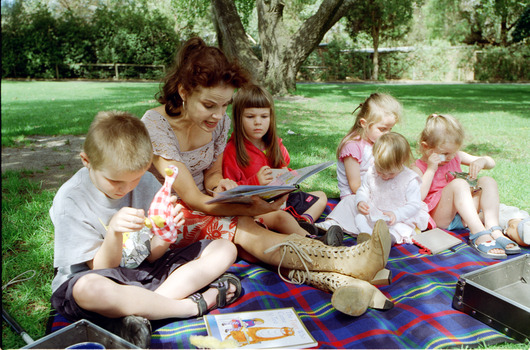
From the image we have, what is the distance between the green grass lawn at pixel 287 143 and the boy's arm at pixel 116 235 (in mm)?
486

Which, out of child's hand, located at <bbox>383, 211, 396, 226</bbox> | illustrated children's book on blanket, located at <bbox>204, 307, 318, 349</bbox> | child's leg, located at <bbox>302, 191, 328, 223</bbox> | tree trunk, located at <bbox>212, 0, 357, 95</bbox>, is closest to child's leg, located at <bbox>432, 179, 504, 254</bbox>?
child's hand, located at <bbox>383, 211, 396, 226</bbox>

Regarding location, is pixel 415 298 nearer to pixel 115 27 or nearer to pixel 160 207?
pixel 160 207

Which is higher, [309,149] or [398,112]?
[398,112]

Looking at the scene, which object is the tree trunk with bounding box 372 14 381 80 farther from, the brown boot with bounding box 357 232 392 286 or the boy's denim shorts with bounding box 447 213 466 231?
the brown boot with bounding box 357 232 392 286

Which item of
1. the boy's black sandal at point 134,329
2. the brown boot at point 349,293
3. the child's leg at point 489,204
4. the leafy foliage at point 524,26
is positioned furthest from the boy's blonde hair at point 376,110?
the leafy foliage at point 524,26

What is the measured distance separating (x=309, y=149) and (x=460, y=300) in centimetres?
387

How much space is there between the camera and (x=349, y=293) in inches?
82.0

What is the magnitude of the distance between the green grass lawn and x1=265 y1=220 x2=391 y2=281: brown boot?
135cm

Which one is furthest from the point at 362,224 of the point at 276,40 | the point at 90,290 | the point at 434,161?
the point at 276,40

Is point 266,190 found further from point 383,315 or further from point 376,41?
point 376,41

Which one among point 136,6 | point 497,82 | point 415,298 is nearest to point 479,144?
point 415,298

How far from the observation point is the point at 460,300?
2.18 m

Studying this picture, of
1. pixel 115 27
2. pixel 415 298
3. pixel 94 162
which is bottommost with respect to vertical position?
pixel 415 298

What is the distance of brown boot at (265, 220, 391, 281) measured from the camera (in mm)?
2314
